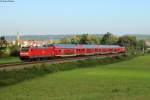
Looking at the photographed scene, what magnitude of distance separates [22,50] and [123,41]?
128 metres

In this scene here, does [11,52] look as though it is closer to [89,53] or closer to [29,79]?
[89,53]

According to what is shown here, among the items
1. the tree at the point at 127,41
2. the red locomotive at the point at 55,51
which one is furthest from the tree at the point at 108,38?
the red locomotive at the point at 55,51

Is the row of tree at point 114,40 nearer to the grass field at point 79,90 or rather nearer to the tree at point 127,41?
the tree at point 127,41

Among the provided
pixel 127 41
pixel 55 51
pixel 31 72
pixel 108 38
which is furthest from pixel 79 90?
pixel 108 38

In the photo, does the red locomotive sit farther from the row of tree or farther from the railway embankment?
the row of tree

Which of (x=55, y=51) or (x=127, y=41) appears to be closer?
(x=55, y=51)

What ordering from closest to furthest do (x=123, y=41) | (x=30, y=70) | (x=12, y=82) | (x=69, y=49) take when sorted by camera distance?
(x=12, y=82) < (x=30, y=70) < (x=69, y=49) < (x=123, y=41)

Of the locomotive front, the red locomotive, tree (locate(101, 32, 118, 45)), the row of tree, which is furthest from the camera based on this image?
tree (locate(101, 32, 118, 45))

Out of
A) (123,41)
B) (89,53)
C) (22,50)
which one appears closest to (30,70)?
(22,50)

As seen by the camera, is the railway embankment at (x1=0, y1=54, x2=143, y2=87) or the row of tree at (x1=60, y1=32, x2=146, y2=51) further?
the row of tree at (x1=60, y1=32, x2=146, y2=51)

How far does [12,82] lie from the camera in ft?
114

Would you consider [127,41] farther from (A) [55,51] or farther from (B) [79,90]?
(B) [79,90]

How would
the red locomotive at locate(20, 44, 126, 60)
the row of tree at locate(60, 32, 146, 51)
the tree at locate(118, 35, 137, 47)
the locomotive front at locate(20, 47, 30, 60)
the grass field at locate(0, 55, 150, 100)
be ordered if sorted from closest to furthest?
the grass field at locate(0, 55, 150, 100) → the locomotive front at locate(20, 47, 30, 60) → the red locomotive at locate(20, 44, 126, 60) → the row of tree at locate(60, 32, 146, 51) → the tree at locate(118, 35, 137, 47)

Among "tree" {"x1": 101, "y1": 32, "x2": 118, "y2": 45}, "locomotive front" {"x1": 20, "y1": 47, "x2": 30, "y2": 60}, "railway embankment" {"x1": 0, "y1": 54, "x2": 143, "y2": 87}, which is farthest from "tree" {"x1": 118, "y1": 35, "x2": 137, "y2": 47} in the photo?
"locomotive front" {"x1": 20, "y1": 47, "x2": 30, "y2": 60}
